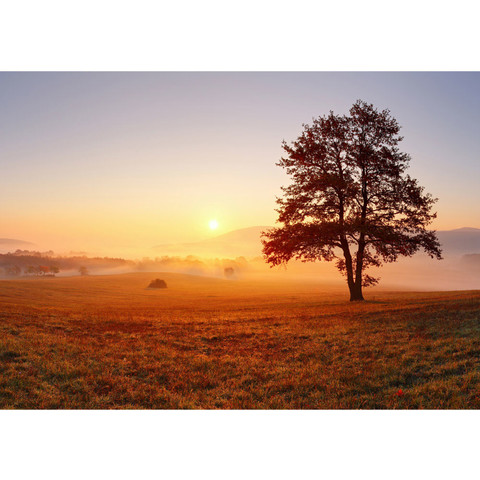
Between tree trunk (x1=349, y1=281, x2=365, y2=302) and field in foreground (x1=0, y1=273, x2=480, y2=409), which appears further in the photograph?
tree trunk (x1=349, y1=281, x2=365, y2=302)

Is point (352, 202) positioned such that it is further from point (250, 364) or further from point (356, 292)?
point (250, 364)

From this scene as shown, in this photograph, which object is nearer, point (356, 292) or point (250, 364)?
point (250, 364)

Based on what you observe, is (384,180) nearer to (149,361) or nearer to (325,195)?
(325,195)

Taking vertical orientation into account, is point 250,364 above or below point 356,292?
below

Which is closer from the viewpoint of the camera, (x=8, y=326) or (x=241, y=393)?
(x=241, y=393)

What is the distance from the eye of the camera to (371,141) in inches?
851

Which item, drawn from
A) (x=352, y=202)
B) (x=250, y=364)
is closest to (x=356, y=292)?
(x=352, y=202)

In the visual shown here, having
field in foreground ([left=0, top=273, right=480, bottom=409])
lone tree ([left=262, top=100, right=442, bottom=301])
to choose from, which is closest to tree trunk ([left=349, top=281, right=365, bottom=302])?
lone tree ([left=262, top=100, right=442, bottom=301])

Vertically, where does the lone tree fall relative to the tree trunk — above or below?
above

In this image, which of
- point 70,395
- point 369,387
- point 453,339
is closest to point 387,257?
point 453,339

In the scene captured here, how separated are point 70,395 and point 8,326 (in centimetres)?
849

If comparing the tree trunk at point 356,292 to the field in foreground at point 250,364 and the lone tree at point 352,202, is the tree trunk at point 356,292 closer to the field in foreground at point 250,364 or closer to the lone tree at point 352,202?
the lone tree at point 352,202

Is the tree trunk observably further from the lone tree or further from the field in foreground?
the field in foreground

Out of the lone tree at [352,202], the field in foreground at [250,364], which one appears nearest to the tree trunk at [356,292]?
the lone tree at [352,202]
